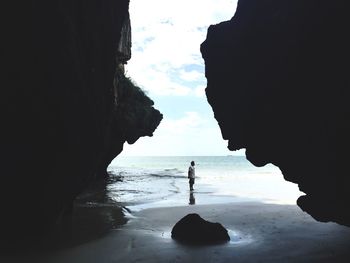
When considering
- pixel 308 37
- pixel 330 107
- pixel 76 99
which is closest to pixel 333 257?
pixel 330 107

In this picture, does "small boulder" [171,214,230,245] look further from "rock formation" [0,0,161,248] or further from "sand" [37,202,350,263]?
"rock formation" [0,0,161,248]

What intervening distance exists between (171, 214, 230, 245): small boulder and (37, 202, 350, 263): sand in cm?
29

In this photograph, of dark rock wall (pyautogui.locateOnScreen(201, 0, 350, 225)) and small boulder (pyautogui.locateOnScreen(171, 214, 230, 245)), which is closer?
dark rock wall (pyautogui.locateOnScreen(201, 0, 350, 225))

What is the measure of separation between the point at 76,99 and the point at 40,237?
4.45 m

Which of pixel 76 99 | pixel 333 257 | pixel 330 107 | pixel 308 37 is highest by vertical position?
pixel 308 37

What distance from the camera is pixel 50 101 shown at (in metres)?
11.1

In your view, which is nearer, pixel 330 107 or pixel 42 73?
pixel 330 107

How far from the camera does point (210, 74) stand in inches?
560

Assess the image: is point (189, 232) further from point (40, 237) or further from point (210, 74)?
point (210, 74)

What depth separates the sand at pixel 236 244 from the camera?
9.70 meters

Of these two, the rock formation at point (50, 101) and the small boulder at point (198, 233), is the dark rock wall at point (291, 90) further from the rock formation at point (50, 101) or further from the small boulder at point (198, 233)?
the rock formation at point (50, 101)

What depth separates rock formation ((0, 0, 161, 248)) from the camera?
397 inches

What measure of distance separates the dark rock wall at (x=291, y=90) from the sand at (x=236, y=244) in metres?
1.14

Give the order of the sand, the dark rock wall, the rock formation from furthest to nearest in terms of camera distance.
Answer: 1. the rock formation
2. the sand
3. the dark rock wall
